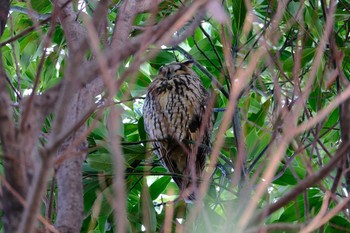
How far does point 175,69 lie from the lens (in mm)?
3541

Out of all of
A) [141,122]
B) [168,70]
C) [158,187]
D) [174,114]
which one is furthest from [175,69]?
[158,187]

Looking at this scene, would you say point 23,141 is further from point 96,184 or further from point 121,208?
point 96,184

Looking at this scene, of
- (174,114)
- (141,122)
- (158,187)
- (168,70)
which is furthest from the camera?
(168,70)

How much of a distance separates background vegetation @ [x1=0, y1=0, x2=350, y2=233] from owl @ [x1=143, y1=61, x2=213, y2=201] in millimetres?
91

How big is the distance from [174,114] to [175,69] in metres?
0.31

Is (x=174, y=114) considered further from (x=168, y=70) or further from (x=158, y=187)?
(x=158, y=187)

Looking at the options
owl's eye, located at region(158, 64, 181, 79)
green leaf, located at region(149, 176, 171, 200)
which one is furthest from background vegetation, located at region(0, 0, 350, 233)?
owl's eye, located at region(158, 64, 181, 79)

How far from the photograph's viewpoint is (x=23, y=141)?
1.01m

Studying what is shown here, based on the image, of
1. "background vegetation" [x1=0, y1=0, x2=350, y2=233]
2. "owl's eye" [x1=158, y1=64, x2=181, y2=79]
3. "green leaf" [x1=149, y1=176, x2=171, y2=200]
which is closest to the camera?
"background vegetation" [x1=0, y1=0, x2=350, y2=233]

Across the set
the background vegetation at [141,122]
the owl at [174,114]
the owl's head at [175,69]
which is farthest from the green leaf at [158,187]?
the owl's head at [175,69]

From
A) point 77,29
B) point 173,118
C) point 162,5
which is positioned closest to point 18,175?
point 77,29

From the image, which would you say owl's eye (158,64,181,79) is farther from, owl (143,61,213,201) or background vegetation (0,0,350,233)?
background vegetation (0,0,350,233)

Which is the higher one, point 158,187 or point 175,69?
point 175,69

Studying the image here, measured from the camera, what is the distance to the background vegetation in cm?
98
